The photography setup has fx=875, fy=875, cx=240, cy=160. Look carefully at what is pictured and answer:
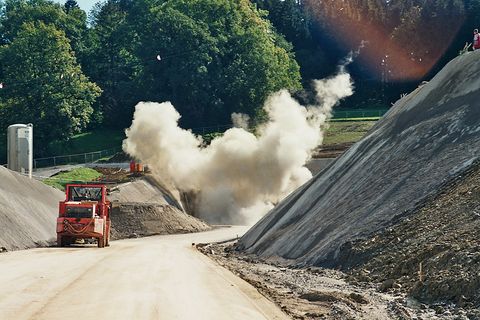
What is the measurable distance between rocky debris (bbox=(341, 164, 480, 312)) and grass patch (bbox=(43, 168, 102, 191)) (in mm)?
50216

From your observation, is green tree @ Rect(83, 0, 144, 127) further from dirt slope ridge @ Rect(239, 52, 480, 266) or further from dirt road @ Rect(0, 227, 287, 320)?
dirt road @ Rect(0, 227, 287, 320)

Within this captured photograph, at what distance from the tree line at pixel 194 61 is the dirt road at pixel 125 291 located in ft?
210

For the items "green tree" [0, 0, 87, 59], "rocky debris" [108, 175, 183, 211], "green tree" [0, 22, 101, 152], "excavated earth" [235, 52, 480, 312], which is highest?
"green tree" [0, 0, 87, 59]

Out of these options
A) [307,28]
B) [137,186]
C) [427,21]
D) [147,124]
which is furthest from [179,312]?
[307,28]

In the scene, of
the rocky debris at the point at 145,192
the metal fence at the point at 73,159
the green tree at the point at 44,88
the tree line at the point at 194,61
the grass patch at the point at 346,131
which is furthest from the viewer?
the tree line at the point at 194,61

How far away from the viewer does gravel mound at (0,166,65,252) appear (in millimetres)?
45156

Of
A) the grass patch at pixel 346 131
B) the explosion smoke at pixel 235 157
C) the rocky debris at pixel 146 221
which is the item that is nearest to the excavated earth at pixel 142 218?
the rocky debris at pixel 146 221

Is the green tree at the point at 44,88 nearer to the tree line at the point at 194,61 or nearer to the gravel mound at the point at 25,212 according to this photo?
the tree line at the point at 194,61

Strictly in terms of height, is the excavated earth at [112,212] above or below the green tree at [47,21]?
below

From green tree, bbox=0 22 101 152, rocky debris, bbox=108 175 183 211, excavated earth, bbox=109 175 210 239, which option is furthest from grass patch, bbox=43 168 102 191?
green tree, bbox=0 22 101 152

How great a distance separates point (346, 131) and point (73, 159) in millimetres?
30126

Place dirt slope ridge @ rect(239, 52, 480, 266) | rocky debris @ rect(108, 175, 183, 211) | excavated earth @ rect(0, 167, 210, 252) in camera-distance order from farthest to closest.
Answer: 1. rocky debris @ rect(108, 175, 183, 211)
2. excavated earth @ rect(0, 167, 210, 252)
3. dirt slope ridge @ rect(239, 52, 480, 266)

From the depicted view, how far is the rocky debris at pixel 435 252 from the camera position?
1850 cm

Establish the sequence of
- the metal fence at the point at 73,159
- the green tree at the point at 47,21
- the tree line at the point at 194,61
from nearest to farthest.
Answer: the metal fence at the point at 73,159
the tree line at the point at 194,61
the green tree at the point at 47,21
